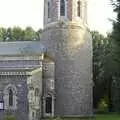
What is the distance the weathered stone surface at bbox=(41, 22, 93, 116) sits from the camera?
40.5 m

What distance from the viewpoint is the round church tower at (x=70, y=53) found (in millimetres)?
40562

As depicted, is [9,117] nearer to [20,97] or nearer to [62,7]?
[20,97]

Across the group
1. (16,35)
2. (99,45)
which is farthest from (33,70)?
(16,35)

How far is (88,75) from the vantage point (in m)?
41.9

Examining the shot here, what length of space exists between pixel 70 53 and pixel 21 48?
221 inches

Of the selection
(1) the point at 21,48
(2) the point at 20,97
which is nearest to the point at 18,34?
(1) the point at 21,48

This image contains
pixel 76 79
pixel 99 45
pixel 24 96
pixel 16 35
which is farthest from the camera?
pixel 16 35

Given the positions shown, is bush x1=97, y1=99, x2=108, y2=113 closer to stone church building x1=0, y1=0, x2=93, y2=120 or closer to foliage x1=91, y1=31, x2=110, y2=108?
foliage x1=91, y1=31, x2=110, y2=108

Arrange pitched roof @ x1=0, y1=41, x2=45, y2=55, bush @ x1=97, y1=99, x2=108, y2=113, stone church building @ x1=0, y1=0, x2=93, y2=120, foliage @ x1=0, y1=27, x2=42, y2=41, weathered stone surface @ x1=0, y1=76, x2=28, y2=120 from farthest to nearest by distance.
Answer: foliage @ x1=0, y1=27, x2=42, y2=41
bush @ x1=97, y1=99, x2=108, y2=113
pitched roof @ x1=0, y1=41, x2=45, y2=55
stone church building @ x1=0, y1=0, x2=93, y2=120
weathered stone surface @ x1=0, y1=76, x2=28, y2=120

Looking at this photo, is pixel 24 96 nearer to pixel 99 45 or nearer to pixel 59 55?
pixel 59 55

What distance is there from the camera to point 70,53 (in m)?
41.4

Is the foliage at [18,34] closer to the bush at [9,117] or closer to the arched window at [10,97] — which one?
the arched window at [10,97]

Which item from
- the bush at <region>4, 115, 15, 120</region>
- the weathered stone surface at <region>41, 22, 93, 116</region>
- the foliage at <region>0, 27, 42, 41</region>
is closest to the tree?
the foliage at <region>0, 27, 42, 41</region>

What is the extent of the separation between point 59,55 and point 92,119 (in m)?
7.34
